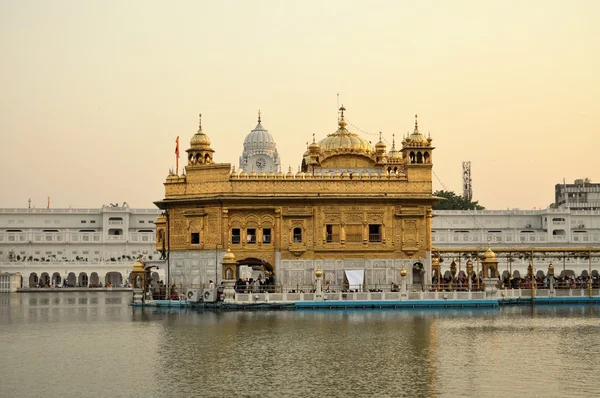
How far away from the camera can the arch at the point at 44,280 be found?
330 ft

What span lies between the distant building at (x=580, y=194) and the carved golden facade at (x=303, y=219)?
89.4 meters

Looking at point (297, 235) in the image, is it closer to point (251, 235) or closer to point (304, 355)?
point (251, 235)

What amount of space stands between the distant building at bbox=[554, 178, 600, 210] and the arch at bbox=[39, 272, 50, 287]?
72609 mm

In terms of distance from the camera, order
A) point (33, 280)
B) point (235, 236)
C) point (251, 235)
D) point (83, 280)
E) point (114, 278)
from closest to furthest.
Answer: point (235, 236) → point (251, 235) → point (33, 280) → point (83, 280) → point (114, 278)

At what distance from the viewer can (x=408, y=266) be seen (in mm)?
54000

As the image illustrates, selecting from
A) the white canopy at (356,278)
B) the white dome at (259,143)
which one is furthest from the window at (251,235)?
the white dome at (259,143)

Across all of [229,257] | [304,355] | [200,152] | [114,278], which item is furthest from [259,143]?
[304,355]

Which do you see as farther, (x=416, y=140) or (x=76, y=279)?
(x=76, y=279)

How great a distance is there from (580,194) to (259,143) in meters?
51.8

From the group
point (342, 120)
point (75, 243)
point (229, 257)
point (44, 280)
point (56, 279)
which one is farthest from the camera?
point (75, 243)

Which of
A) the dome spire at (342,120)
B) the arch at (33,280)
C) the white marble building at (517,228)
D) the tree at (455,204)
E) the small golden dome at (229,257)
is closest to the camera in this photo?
the small golden dome at (229,257)

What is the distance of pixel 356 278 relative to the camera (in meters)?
53.3

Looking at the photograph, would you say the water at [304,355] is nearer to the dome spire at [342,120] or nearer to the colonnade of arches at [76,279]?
the dome spire at [342,120]

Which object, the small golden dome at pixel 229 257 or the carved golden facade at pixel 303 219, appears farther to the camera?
the carved golden facade at pixel 303 219
